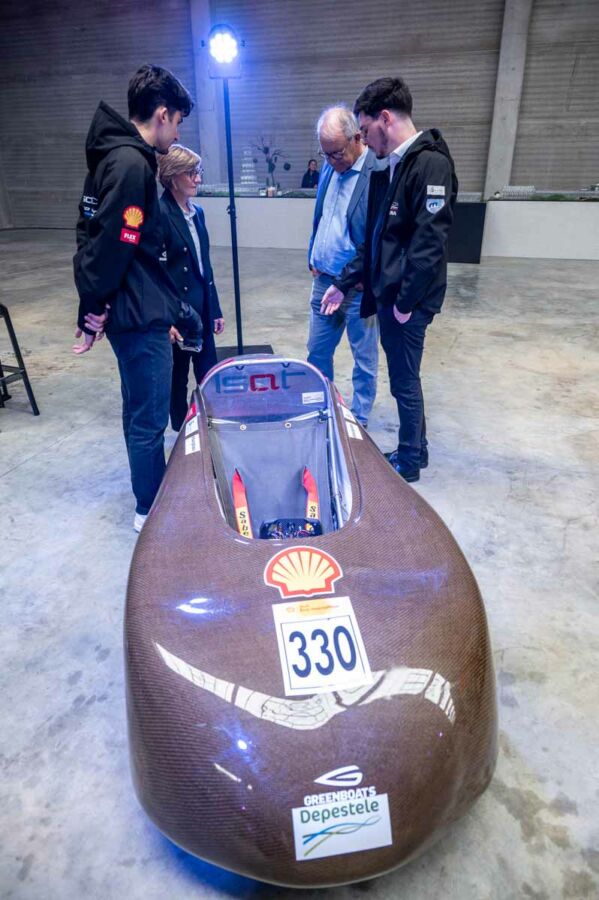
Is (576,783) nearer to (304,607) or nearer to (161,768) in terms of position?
(304,607)

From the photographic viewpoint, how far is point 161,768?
1092 millimetres

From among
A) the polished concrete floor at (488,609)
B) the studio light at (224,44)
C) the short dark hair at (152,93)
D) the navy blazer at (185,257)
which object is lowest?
the polished concrete floor at (488,609)

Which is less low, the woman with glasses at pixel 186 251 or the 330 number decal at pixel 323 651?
the woman with glasses at pixel 186 251

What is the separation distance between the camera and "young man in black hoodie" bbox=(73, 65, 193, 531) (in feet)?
5.88

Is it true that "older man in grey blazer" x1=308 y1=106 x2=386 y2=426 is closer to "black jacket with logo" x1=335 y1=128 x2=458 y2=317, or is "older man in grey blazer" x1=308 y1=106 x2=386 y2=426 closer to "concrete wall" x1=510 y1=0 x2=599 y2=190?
"black jacket with logo" x1=335 y1=128 x2=458 y2=317

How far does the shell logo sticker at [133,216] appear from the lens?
70.6 inches

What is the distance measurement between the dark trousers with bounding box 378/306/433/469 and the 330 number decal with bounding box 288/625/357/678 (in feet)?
5.44

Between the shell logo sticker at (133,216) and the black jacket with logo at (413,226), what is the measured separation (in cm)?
110

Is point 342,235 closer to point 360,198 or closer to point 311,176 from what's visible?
point 360,198

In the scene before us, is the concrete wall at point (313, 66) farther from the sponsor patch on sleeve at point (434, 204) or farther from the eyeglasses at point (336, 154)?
the sponsor patch on sleeve at point (434, 204)

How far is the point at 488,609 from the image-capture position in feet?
6.43

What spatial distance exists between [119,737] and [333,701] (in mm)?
805

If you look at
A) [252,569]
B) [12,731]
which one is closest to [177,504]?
[252,569]

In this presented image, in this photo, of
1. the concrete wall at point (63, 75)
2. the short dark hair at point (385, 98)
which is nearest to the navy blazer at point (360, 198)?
the short dark hair at point (385, 98)
